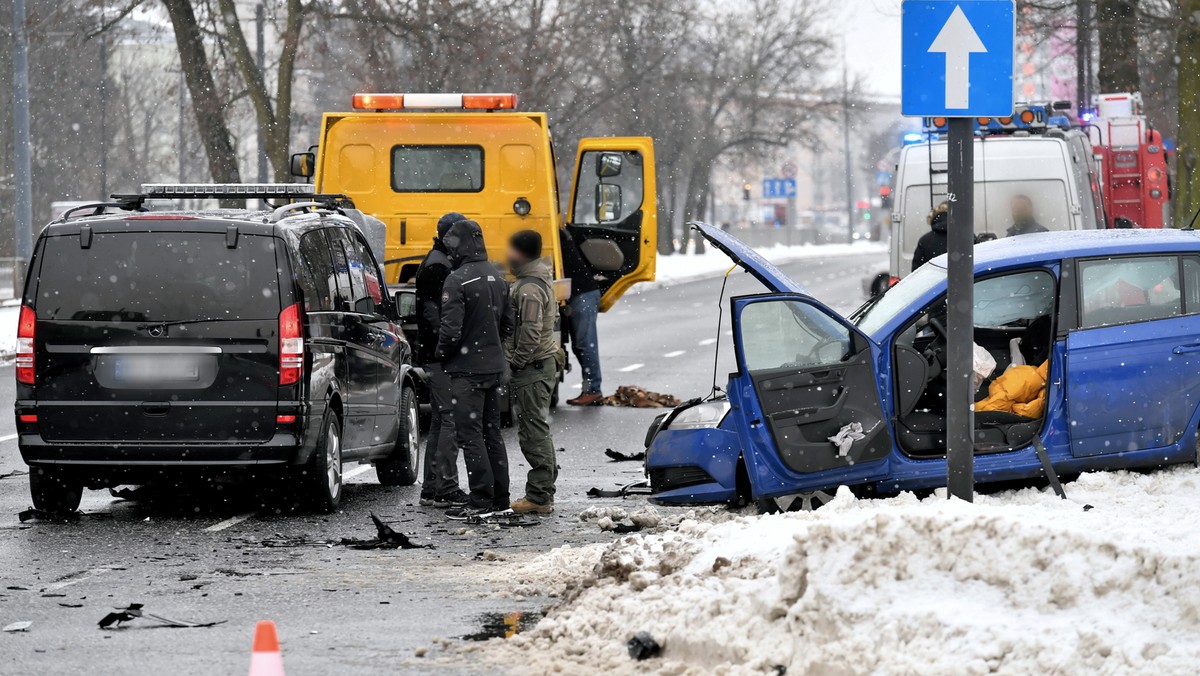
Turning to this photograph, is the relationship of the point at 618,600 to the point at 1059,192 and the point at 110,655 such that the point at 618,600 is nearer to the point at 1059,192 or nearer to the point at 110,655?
the point at 110,655

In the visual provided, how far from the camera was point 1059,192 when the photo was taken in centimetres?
1622

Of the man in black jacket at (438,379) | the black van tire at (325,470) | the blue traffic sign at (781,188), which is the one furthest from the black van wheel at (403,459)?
the blue traffic sign at (781,188)

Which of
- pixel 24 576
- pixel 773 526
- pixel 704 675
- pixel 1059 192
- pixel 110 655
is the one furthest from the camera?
pixel 1059 192

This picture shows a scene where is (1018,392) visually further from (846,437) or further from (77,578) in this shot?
(77,578)

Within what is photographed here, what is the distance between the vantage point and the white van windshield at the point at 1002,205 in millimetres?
16141

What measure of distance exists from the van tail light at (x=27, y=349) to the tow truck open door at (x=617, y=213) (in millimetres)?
8468

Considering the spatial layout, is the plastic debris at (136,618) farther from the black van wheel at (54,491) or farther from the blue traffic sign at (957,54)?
the blue traffic sign at (957,54)

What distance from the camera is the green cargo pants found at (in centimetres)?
1009

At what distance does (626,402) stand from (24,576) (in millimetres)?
9057

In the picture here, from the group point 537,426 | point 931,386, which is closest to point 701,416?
point 931,386

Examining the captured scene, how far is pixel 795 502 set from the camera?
8516 mm

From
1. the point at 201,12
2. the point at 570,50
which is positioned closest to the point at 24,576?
the point at 201,12

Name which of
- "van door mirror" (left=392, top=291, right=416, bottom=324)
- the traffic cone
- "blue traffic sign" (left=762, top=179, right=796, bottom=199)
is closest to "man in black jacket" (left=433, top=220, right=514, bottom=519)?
"van door mirror" (left=392, top=291, right=416, bottom=324)

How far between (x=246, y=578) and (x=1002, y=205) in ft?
33.5
